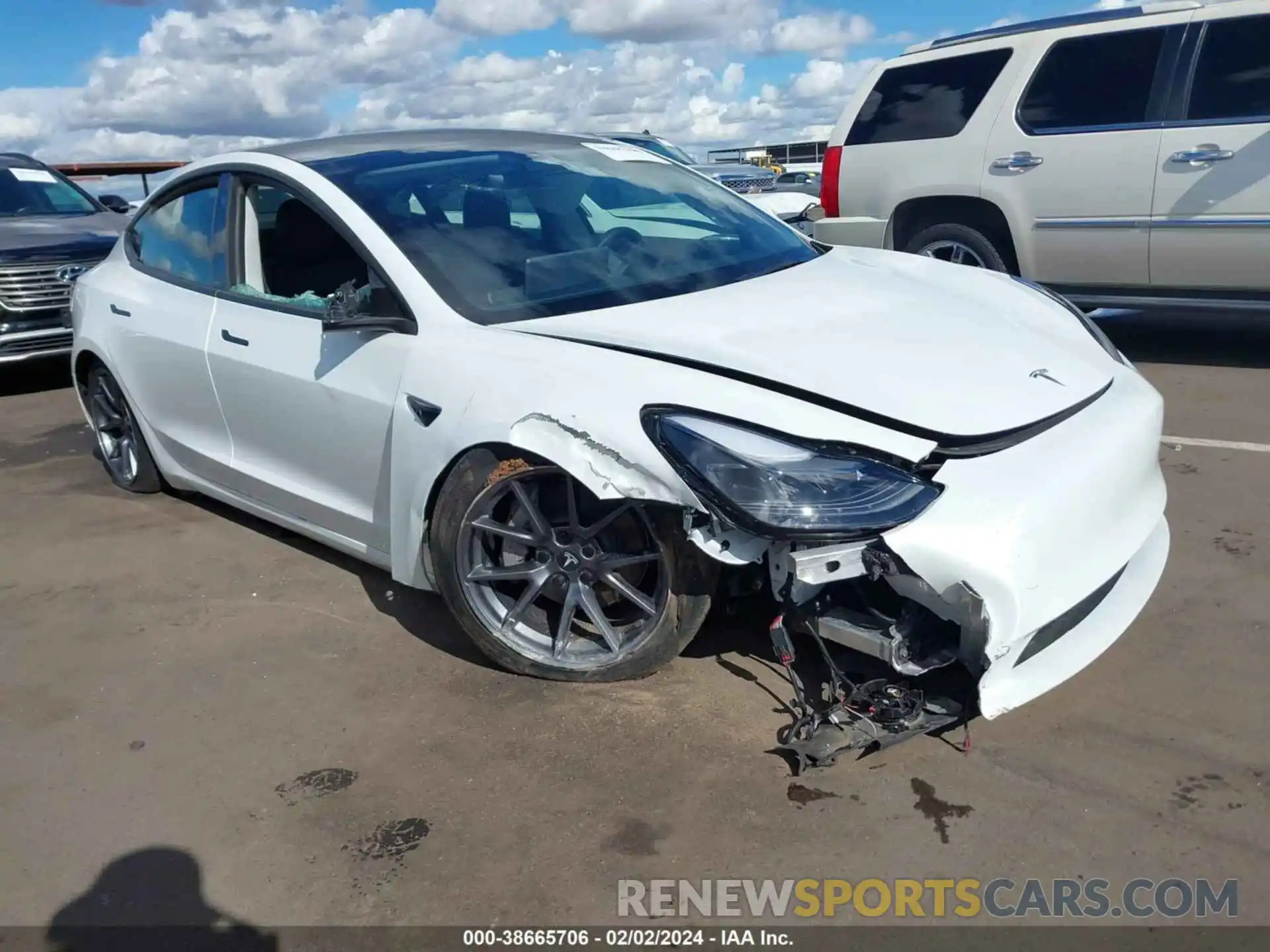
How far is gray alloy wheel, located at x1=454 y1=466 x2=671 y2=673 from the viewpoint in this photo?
3.12 metres

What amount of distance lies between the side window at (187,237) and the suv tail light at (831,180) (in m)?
4.45

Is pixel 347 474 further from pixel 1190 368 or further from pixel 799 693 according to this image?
pixel 1190 368

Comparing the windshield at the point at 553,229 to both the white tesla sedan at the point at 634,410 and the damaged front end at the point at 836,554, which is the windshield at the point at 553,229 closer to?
the white tesla sedan at the point at 634,410

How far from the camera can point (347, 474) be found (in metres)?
3.71

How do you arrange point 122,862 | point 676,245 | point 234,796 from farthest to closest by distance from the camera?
point 676,245
point 234,796
point 122,862

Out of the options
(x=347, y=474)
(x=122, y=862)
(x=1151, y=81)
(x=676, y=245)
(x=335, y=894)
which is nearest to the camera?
(x=335, y=894)

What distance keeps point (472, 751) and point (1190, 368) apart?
17.3 feet

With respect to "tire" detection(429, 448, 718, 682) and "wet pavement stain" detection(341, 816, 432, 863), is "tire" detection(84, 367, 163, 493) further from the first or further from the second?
"wet pavement stain" detection(341, 816, 432, 863)

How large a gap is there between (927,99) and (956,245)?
1009 millimetres

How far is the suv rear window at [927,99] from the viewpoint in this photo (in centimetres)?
712

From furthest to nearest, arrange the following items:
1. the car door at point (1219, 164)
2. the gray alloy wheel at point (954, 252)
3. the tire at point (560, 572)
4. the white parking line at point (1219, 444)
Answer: the gray alloy wheel at point (954, 252), the car door at point (1219, 164), the white parking line at point (1219, 444), the tire at point (560, 572)

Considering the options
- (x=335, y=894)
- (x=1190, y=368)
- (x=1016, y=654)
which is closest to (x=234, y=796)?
(x=335, y=894)

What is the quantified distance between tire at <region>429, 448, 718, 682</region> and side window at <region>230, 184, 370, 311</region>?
116 centimetres

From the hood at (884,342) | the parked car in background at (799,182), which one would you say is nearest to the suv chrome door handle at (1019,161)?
the hood at (884,342)
